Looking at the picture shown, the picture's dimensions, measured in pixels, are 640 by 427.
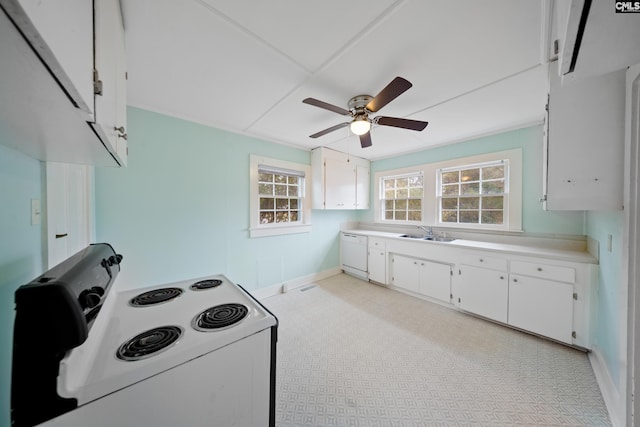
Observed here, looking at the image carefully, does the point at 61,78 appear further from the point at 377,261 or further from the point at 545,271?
the point at 377,261

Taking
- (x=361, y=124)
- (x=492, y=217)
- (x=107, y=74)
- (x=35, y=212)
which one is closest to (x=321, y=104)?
(x=361, y=124)

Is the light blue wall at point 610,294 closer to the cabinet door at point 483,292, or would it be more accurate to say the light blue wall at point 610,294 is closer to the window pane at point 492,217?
the cabinet door at point 483,292

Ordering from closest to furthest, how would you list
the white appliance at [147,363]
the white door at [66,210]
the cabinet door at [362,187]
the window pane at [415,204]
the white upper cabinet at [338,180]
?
the white appliance at [147,363], the white door at [66,210], the white upper cabinet at [338,180], the window pane at [415,204], the cabinet door at [362,187]

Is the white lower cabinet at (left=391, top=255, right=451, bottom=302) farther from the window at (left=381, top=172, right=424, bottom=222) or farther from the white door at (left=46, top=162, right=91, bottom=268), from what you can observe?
the white door at (left=46, top=162, right=91, bottom=268)

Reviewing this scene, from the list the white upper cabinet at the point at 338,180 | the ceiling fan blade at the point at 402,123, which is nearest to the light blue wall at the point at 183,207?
the white upper cabinet at the point at 338,180

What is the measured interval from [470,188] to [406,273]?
1.65 metres

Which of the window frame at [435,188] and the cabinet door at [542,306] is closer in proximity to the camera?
the cabinet door at [542,306]

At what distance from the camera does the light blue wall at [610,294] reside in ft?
4.75

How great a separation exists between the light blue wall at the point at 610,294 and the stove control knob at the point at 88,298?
107 inches

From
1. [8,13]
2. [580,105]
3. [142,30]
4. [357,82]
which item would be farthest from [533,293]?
[142,30]

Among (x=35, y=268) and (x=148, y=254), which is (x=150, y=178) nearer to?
(x=148, y=254)

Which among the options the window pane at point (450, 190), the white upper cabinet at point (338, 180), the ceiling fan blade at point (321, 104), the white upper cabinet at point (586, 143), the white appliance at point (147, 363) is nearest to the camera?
the white appliance at point (147, 363)

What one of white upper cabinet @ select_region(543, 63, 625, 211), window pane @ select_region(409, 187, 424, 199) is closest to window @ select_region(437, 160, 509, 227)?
Result: window pane @ select_region(409, 187, 424, 199)

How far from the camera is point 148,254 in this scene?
2.30m
